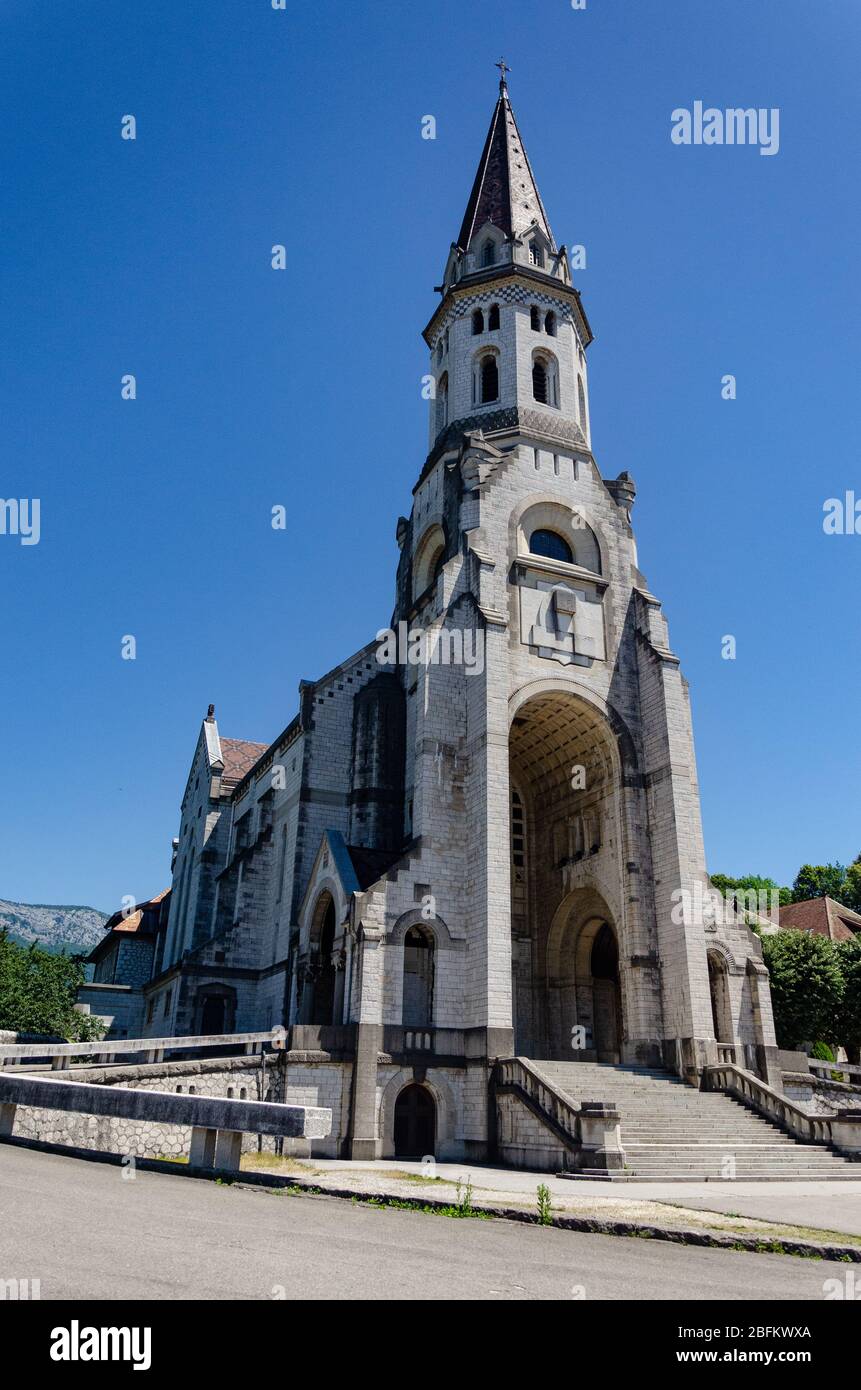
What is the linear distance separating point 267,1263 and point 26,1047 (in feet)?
50.8

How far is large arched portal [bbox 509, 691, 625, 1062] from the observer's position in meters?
30.9

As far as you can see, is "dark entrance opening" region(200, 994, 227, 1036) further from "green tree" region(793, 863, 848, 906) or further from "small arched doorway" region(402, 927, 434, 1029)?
"green tree" region(793, 863, 848, 906)

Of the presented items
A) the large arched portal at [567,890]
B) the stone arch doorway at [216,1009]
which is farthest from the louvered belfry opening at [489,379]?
the stone arch doorway at [216,1009]

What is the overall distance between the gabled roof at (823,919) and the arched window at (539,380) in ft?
105

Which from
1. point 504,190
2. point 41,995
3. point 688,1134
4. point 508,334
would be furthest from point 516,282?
point 41,995

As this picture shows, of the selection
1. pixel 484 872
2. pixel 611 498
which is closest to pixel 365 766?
pixel 484 872

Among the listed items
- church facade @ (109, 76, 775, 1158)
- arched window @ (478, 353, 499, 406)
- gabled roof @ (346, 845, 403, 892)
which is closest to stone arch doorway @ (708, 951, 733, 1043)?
church facade @ (109, 76, 775, 1158)

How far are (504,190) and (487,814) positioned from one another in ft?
95.4

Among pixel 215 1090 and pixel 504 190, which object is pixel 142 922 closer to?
pixel 215 1090

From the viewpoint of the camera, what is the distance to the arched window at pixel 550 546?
1280 inches

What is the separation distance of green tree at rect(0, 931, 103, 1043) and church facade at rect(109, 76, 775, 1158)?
3.37 metres
